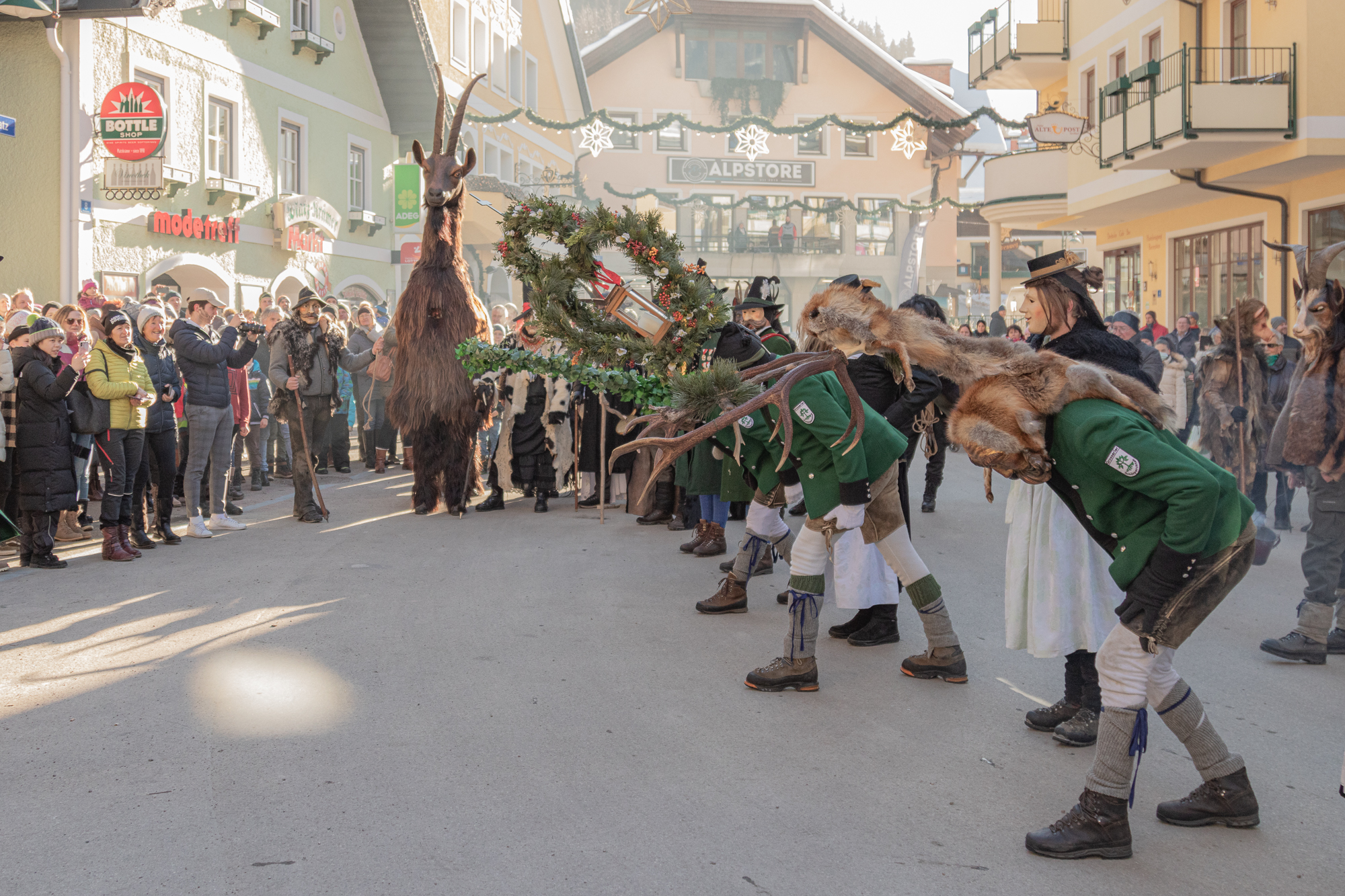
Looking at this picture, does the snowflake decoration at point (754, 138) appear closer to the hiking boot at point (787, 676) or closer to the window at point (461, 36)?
the window at point (461, 36)

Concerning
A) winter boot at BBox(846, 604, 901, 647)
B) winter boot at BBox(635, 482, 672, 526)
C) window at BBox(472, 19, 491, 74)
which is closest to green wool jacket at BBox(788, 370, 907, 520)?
winter boot at BBox(846, 604, 901, 647)

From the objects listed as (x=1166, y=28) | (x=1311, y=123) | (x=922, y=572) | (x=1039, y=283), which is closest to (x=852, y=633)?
(x=922, y=572)

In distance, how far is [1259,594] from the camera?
24.8 ft

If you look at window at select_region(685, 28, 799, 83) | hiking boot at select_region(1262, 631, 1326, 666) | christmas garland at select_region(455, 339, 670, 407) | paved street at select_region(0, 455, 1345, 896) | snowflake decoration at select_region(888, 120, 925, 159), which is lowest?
paved street at select_region(0, 455, 1345, 896)

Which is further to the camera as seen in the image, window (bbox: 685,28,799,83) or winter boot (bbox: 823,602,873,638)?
window (bbox: 685,28,799,83)

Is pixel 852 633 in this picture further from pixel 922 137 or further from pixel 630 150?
pixel 922 137

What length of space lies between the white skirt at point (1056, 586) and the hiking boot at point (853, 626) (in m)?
1.46

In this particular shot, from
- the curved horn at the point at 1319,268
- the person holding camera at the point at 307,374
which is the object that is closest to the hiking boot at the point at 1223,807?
the curved horn at the point at 1319,268

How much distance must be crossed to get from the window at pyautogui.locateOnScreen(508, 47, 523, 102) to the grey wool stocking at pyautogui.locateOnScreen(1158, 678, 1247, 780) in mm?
30730

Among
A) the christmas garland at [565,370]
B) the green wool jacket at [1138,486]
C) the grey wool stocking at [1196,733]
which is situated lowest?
the grey wool stocking at [1196,733]

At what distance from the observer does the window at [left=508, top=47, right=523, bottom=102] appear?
106ft

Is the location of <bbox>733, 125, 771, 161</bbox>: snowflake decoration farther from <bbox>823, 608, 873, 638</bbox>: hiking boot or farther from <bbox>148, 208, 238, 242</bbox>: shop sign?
<bbox>823, 608, 873, 638</bbox>: hiking boot

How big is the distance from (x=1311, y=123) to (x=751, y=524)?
13.9 metres

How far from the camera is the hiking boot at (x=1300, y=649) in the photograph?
5.86 m
